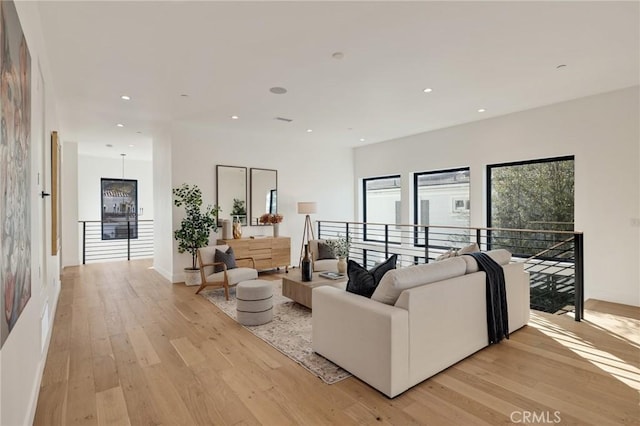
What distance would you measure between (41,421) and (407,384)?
94.4 inches

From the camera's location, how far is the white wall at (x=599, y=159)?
4.42m

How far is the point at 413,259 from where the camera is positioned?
7086 millimetres

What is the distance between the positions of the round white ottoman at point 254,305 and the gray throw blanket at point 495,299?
7.40 feet

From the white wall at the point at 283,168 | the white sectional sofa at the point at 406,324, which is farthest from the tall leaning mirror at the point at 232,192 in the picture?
the white sectional sofa at the point at 406,324

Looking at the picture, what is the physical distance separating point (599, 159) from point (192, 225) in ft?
20.4

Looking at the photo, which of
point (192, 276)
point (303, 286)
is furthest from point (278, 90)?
point (192, 276)

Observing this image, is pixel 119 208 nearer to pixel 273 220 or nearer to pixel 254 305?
pixel 273 220

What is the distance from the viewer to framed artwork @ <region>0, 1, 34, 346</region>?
1.45 metres

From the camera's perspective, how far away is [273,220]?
269 inches

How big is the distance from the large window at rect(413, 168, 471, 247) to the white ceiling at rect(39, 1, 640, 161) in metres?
1.36

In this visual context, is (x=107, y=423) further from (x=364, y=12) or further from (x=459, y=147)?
(x=459, y=147)

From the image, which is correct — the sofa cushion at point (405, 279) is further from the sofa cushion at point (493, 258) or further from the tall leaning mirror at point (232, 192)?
the tall leaning mirror at point (232, 192)

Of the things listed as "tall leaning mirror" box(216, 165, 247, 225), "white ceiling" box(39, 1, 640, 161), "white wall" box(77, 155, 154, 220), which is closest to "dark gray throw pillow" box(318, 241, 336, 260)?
"tall leaning mirror" box(216, 165, 247, 225)

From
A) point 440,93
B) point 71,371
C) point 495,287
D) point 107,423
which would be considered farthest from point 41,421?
point 440,93
